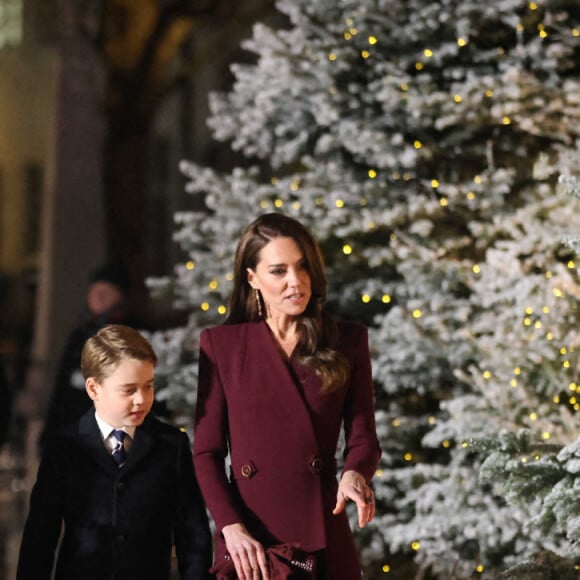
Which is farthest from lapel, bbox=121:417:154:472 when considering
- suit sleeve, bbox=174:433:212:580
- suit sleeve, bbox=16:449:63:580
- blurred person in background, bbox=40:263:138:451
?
blurred person in background, bbox=40:263:138:451

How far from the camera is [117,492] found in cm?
364

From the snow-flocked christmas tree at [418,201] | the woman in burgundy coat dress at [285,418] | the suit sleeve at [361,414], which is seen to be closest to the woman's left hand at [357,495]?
the woman in burgundy coat dress at [285,418]

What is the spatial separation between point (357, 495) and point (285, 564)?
286 millimetres

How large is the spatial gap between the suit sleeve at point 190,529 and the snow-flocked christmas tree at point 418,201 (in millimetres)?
2632

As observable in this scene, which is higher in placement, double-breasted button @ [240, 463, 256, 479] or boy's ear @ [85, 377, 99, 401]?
boy's ear @ [85, 377, 99, 401]

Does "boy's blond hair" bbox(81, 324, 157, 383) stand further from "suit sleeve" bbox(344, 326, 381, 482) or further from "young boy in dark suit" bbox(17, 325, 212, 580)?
"suit sleeve" bbox(344, 326, 381, 482)

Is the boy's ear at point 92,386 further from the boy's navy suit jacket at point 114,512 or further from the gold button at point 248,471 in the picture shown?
the gold button at point 248,471

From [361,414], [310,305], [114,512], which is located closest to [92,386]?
[114,512]

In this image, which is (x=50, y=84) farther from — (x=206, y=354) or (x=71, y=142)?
(x=206, y=354)

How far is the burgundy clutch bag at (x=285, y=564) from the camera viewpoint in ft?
11.3

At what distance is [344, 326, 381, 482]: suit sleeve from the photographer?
11.9 ft

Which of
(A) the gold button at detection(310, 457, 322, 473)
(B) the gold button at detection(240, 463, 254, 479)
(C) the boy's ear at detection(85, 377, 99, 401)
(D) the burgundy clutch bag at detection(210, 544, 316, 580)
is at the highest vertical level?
(C) the boy's ear at detection(85, 377, 99, 401)

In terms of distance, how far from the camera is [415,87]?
6.88 meters

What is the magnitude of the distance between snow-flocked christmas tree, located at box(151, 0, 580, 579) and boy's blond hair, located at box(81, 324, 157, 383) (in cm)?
278
